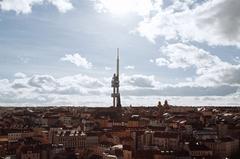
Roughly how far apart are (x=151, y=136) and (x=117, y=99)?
77.4 metres

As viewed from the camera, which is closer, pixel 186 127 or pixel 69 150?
pixel 69 150

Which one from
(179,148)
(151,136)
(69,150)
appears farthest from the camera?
(151,136)

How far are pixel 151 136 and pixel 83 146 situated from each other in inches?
577

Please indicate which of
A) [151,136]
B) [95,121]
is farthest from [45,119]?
[151,136]

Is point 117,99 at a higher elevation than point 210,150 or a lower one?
higher

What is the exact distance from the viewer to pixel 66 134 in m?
Answer: 109

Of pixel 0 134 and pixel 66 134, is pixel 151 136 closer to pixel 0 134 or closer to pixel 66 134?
pixel 66 134

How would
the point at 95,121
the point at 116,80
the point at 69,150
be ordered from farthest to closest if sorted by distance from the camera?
the point at 116,80 → the point at 95,121 → the point at 69,150

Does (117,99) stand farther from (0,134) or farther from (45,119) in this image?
(0,134)

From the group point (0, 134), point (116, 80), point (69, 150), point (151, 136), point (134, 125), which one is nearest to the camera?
point (69, 150)

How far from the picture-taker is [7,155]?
89.8 m

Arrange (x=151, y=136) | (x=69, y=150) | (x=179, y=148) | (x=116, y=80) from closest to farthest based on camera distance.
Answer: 1. (x=69, y=150)
2. (x=179, y=148)
3. (x=151, y=136)
4. (x=116, y=80)

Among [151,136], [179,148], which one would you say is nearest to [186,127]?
[151,136]

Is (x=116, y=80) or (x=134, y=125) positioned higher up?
(x=116, y=80)
